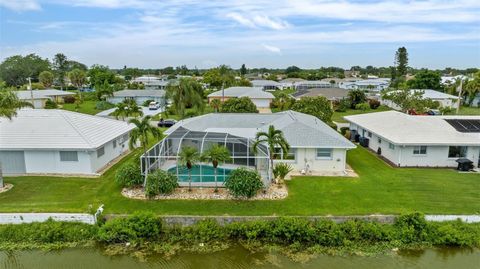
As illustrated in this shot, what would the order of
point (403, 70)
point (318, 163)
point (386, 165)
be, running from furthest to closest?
1. point (403, 70)
2. point (386, 165)
3. point (318, 163)

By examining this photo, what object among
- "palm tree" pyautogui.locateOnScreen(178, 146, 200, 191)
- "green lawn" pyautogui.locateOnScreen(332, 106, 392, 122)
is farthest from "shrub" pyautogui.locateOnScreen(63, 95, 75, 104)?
"palm tree" pyautogui.locateOnScreen(178, 146, 200, 191)

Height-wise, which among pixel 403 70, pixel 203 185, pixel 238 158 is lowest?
pixel 203 185

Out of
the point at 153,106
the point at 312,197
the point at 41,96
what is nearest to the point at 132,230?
the point at 312,197

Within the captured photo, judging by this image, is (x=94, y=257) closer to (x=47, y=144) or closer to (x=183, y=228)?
(x=183, y=228)

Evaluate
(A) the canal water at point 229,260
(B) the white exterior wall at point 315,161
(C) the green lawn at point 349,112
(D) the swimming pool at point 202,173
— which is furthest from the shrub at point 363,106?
(A) the canal water at point 229,260

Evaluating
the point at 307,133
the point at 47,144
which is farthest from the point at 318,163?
the point at 47,144

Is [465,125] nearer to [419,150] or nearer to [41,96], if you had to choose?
[419,150]

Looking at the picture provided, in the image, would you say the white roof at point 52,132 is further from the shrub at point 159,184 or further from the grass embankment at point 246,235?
the grass embankment at point 246,235
